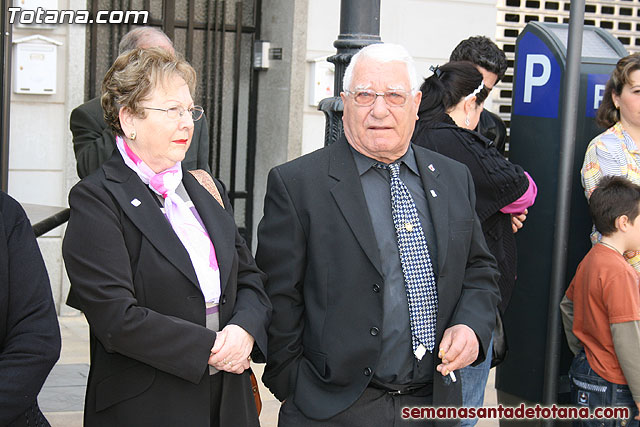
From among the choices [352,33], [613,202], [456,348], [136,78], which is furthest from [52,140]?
[456,348]

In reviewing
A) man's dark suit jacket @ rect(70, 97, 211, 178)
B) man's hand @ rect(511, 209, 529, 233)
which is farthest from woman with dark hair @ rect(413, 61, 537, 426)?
man's dark suit jacket @ rect(70, 97, 211, 178)

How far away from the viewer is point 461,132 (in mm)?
4020

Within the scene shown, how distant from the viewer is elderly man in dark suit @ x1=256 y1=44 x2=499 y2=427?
9.91ft

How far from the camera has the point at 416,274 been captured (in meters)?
3.06

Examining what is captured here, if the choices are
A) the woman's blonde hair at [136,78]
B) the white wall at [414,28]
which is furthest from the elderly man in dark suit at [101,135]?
the white wall at [414,28]

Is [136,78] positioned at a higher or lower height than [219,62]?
lower

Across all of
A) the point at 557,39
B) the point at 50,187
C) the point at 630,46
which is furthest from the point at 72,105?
the point at 630,46

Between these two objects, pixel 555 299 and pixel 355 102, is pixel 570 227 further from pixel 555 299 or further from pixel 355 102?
pixel 355 102

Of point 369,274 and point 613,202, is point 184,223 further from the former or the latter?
point 613,202

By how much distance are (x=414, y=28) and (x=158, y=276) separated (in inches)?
231

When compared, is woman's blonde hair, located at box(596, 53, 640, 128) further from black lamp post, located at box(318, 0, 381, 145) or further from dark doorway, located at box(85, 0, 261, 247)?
dark doorway, located at box(85, 0, 261, 247)

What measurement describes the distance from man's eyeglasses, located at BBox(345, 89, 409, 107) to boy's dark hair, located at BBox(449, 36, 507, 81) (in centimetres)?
203

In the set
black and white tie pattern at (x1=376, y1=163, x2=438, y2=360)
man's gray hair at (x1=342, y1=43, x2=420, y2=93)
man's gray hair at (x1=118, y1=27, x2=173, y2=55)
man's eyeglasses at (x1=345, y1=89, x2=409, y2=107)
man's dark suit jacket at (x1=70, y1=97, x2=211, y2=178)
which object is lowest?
black and white tie pattern at (x1=376, y1=163, x2=438, y2=360)

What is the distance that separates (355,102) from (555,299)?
1713 mm
